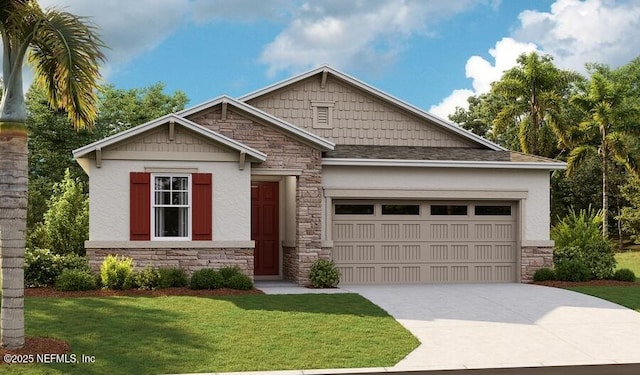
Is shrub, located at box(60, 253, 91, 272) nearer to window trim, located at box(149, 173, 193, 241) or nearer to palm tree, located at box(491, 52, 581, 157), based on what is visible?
window trim, located at box(149, 173, 193, 241)

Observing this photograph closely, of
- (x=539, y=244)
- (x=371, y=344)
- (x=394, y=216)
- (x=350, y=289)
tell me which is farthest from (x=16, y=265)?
A: (x=539, y=244)

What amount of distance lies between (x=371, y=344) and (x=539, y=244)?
10160 mm

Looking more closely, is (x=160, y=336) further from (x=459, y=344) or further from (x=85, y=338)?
(x=459, y=344)

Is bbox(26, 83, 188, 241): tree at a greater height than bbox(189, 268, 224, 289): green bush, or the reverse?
bbox(26, 83, 188, 241): tree

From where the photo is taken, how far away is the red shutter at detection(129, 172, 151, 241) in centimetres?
1742

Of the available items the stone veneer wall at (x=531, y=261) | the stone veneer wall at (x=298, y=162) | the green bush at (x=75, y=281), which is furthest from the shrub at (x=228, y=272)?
the stone veneer wall at (x=531, y=261)

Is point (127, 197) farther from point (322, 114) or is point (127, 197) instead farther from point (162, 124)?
Answer: point (322, 114)

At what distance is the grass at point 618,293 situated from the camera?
1602cm

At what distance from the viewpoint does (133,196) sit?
1745 centimetres

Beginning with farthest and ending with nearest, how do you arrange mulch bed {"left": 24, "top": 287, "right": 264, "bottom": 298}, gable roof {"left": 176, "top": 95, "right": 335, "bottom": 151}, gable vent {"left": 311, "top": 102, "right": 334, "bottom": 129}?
gable vent {"left": 311, "top": 102, "right": 334, "bottom": 129}, gable roof {"left": 176, "top": 95, "right": 335, "bottom": 151}, mulch bed {"left": 24, "top": 287, "right": 264, "bottom": 298}

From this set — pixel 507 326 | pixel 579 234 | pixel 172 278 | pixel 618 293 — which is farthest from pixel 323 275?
pixel 579 234

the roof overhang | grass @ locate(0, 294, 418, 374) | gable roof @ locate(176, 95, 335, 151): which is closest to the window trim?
gable roof @ locate(176, 95, 335, 151)

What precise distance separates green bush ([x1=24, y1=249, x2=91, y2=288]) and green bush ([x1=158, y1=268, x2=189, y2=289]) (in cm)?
187

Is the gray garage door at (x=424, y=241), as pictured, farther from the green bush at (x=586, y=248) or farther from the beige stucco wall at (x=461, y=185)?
the green bush at (x=586, y=248)
